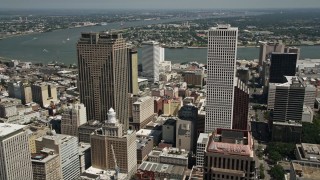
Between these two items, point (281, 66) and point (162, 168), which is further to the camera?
point (281, 66)

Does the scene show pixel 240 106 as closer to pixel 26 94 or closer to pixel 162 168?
pixel 162 168

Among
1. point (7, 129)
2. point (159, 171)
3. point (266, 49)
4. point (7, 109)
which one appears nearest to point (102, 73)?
point (159, 171)

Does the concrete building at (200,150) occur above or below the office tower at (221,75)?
below

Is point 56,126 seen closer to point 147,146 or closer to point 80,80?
point 80,80

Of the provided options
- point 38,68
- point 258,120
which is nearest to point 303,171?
point 258,120

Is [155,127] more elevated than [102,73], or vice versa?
[102,73]

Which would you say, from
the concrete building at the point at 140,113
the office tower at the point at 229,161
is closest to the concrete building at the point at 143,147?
the concrete building at the point at 140,113

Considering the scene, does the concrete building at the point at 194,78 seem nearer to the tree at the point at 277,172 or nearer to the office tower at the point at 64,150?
the tree at the point at 277,172
